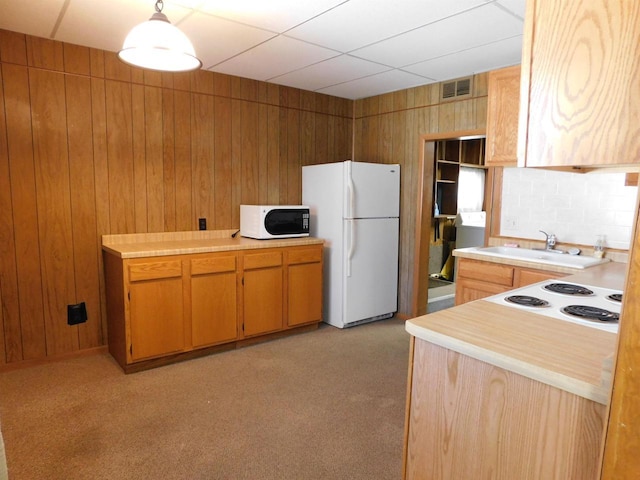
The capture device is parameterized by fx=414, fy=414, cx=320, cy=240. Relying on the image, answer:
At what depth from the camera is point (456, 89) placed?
395 cm

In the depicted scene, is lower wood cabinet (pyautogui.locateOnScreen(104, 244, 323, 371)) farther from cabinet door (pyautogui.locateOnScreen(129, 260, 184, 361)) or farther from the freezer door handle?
the freezer door handle

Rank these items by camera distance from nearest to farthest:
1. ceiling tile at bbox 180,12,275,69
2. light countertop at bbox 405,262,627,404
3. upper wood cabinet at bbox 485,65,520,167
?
light countertop at bbox 405,262,627,404
upper wood cabinet at bbox 485,65,520,167
ceiling tile at bbox 180,12,275,69

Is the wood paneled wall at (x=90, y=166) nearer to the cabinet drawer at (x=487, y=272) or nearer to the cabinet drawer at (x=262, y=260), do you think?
the cabinet drawer at (x=262, y=260)

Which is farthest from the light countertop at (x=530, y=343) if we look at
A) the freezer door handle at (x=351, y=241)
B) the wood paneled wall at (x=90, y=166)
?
the wood paneled wall at (x=90, y=166)

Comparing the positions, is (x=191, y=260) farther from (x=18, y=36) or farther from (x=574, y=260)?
(x=574, y=260)

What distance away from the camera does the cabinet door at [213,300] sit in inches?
130

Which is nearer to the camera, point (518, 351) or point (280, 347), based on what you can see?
point (518, 351)

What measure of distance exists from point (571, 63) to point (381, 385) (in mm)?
2521

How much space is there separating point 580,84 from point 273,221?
10.4ft

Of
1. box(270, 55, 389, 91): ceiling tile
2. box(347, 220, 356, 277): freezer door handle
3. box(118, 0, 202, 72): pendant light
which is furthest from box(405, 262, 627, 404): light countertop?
box(270, 55, 389, 91): ceiling tile

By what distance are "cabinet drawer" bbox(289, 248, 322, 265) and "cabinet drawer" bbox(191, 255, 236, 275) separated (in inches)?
24.2

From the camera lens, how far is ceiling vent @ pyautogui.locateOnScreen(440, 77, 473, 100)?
387 centimetres

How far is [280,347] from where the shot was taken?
3.67 m

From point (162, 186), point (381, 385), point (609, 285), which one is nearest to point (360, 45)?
point (162, 186)
